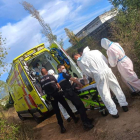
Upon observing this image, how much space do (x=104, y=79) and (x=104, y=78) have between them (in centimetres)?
2

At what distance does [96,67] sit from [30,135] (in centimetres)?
296

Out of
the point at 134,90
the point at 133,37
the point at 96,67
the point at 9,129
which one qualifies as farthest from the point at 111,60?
the point at 9,129

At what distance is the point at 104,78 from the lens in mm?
3990

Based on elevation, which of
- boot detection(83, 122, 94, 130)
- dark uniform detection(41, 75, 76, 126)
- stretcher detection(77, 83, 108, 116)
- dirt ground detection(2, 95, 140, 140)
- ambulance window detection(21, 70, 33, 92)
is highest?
ambulance window detection(21, 70, 33, 92)

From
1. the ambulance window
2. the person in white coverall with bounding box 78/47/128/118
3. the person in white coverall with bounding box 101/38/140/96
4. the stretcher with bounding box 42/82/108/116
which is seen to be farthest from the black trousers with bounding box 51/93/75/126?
the person in white coverall with bounding box 101/38/140/96

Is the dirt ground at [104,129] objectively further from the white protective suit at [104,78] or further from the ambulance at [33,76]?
the ambulance at [33,76]

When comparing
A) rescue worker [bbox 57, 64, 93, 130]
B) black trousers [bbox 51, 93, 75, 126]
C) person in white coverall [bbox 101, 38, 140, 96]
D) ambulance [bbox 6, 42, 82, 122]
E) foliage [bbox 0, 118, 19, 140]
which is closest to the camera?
person in white coverall [bbox 101, 38, 140, 96]

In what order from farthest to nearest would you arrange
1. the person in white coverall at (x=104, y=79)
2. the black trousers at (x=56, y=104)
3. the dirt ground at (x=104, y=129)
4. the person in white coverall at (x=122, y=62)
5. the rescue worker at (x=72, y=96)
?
the black trousers at (x=56, y=104) → the rescue worker at (x=72, y=96) → the person in white coverall at (x=122, y=62) → the person in white coverall at (x=104, y=79) → the dirt ground at (x=104, y=129)

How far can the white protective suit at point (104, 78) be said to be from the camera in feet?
13.1

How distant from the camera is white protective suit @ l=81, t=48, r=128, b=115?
3998 millimetres

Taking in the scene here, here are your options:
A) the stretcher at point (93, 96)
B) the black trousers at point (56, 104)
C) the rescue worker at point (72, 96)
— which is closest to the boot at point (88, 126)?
the rescue worker at point (72, 96)

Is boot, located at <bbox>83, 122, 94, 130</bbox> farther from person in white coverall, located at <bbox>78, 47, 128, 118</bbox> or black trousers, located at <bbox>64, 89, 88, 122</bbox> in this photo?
person in white coverall, located at <bbox>78, 47, 128, 118</bbox>

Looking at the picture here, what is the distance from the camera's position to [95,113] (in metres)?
5.15

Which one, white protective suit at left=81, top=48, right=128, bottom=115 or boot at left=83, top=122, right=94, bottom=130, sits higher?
white protective suit at left=81, top=48, right=128, bottom=115
